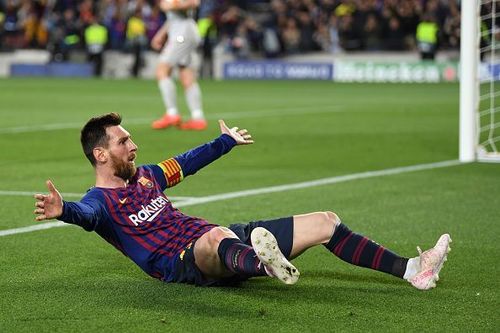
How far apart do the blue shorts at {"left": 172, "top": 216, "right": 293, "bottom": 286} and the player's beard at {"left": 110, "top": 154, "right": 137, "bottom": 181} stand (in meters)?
0.52

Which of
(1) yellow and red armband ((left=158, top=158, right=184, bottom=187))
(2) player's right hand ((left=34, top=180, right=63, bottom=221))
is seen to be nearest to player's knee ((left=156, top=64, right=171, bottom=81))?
(1) yellow and red armband ((left=158, top=158, right=184, bottom=187))

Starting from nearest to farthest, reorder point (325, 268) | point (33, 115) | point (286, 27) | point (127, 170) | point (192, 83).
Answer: point (127, 170) < point (325, 268) < point (192, 83) < point (33, 115) < point (286, 27)

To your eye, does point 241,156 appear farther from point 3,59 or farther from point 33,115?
point 3,59

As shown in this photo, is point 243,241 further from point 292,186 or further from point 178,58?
point 178,58

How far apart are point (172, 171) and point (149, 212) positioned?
477 millimetres

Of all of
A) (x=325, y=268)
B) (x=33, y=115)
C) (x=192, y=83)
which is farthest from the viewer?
(x=33, y=115)

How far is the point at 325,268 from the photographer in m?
6.79

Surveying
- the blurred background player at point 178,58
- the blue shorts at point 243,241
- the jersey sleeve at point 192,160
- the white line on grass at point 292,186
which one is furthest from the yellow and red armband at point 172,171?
the blurred background player at point 178,58

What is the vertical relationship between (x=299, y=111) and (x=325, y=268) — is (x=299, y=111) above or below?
below

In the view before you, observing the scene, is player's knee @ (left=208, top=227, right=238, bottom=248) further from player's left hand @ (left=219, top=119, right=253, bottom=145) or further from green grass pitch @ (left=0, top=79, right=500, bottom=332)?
player's left hand @ (left=219, top=119, right=253, bottom=145)

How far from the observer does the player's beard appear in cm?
614

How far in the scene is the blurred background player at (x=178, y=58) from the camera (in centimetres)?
1692

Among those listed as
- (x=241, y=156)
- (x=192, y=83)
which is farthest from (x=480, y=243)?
(x=192, y=83)

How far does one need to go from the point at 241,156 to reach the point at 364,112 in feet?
25.0
